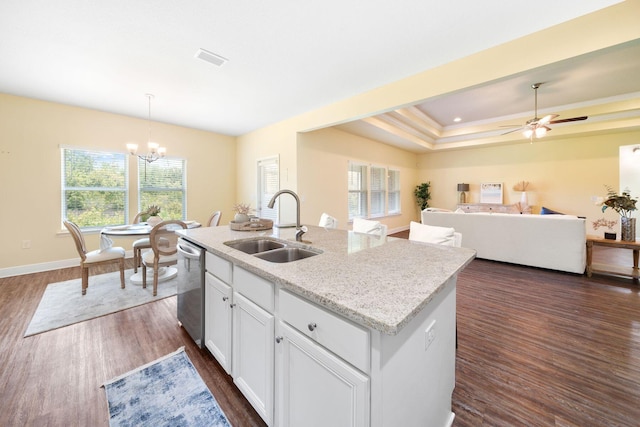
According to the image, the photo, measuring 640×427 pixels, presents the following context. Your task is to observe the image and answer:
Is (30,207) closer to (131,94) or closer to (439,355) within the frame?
(131,94)

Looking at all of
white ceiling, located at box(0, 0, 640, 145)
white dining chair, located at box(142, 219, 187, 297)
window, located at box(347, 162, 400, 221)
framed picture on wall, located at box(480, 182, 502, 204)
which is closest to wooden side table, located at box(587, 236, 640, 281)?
white ceiling, located at box(0, 0, 640, 145)

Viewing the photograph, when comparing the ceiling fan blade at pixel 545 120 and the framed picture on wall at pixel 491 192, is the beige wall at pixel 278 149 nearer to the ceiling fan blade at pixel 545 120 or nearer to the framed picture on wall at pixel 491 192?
the framed picture on wall at pixel 491 192

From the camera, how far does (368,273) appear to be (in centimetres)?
118

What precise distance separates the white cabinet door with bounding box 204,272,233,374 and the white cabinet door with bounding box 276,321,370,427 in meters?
0.57

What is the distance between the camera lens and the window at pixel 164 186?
4.86 m

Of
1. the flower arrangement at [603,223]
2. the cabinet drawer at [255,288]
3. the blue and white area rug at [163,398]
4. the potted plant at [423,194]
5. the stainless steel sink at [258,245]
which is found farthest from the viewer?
the potted plant at [423,194]

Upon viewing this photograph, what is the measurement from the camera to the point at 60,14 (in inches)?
80.7

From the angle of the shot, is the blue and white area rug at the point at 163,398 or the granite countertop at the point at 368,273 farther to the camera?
the blue and white area rug at the point at 163,398

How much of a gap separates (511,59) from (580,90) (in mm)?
3458

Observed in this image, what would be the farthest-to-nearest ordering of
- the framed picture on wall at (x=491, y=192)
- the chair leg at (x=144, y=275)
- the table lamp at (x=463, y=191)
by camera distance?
1. the table lamp at (x=463, y=191)
2. the framed picture on wall at (x=491, y=192)
3. the chair leg at (x=144, y=275)

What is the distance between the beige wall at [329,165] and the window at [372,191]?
0.24 meters

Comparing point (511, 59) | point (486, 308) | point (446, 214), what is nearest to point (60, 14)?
point (511, 59)

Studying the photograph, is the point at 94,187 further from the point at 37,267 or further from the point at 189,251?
the point at 189,251

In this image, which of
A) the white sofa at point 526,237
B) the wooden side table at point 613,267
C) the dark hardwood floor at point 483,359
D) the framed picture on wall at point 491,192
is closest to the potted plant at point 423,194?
the framed picture on wall at point 491,192
